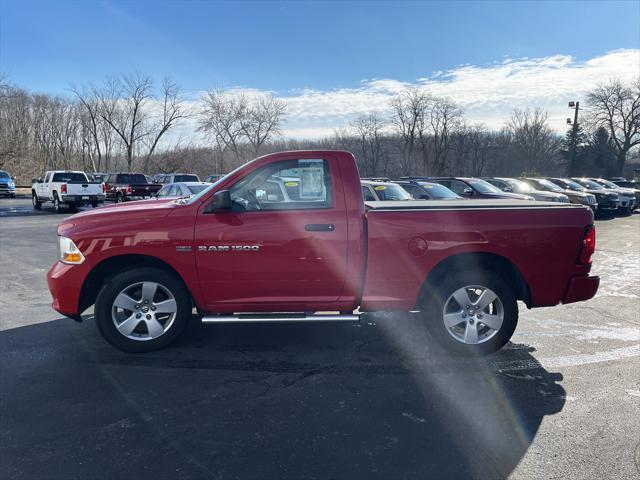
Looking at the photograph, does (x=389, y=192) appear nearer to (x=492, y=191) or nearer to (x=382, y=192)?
(x=382, y=192)

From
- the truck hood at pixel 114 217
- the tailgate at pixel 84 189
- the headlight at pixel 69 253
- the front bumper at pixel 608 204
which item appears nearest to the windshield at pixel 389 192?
the truck hood at pixel 114 217

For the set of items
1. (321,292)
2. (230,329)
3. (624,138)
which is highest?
(624,138)

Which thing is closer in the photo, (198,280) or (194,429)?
(194,429)

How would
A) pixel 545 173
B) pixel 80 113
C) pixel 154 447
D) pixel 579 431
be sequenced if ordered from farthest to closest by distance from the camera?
pixel 545 173, pixel 80 113, pixel 579 431, pixel 154 447

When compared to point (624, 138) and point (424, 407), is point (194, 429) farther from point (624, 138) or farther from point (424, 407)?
point (624, 138)

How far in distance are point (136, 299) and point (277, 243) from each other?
1575 mm

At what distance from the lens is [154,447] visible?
115 inches

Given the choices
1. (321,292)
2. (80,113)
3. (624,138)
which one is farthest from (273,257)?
(624,138)

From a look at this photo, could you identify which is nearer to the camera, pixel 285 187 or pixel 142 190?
pixel 285 187

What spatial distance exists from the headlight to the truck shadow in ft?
3.19

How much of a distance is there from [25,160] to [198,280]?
58076 mm

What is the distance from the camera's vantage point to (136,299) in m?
4.46

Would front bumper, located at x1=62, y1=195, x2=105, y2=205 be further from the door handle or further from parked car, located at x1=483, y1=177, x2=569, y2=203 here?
the door handle

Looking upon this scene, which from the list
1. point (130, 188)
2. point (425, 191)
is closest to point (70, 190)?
point (130, 188)
